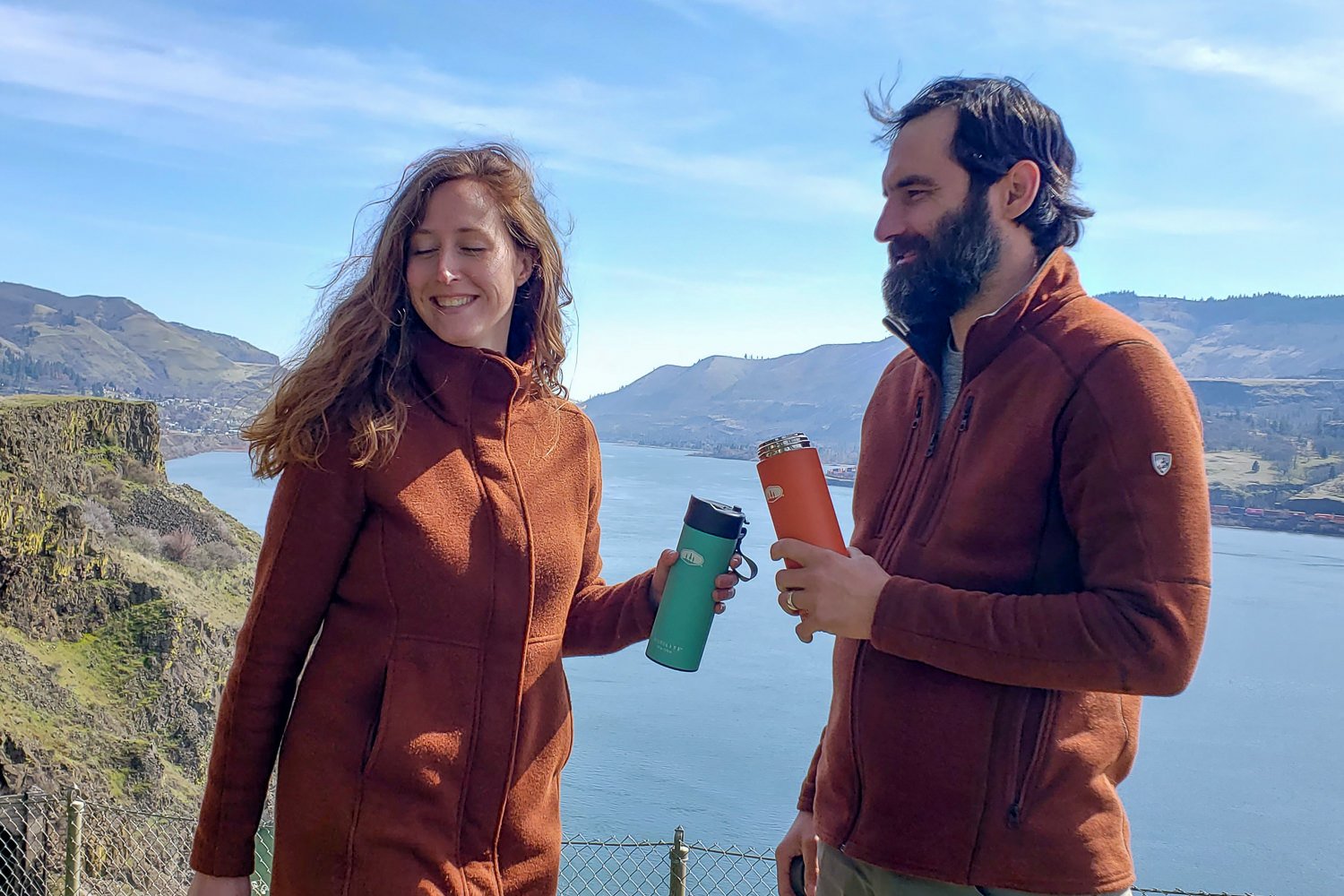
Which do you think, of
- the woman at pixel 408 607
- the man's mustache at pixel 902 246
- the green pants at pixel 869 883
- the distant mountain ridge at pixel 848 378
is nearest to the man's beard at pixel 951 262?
the man's mustache at pixel 902 246

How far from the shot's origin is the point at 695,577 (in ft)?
5.97

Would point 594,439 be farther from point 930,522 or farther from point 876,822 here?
point 876,822

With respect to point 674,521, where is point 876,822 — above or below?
above

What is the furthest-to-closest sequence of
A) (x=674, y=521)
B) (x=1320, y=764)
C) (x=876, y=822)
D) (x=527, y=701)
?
(x=674, y=521) < (x=1320, y=764) < (x=527, y=701) < (x=876, y=822)

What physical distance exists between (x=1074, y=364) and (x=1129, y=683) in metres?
0.42

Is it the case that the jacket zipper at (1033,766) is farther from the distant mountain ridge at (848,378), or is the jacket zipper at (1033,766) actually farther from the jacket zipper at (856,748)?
the distant mountain ridge at (848,378)

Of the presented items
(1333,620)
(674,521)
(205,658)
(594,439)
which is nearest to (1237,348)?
(1333,620)

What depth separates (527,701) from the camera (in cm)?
170

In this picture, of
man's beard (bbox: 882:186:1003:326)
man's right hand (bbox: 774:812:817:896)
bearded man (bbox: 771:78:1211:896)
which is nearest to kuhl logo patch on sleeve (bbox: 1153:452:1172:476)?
bearded man (bbox: 771:78:1211:896)

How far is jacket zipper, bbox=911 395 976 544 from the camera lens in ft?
5.12

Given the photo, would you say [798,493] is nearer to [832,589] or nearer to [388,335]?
[832,589]

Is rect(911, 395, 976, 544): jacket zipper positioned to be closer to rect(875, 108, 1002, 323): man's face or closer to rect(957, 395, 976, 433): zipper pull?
rect(957, 395, 976, 433): zipper pull

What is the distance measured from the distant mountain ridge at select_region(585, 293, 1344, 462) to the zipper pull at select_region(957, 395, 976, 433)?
40392mm

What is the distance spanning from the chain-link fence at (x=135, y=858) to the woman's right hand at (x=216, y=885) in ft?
0.97
